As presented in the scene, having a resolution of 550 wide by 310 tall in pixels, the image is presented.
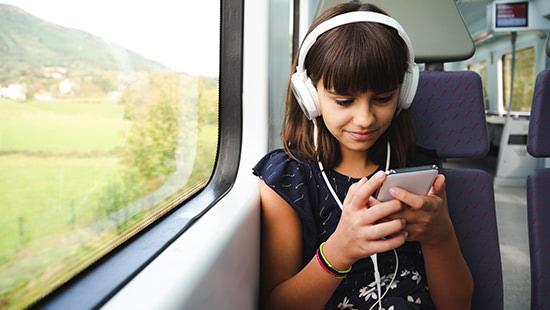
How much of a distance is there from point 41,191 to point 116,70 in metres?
0.27

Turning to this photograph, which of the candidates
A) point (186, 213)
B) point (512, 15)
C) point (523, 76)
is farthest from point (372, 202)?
point (523, 76)

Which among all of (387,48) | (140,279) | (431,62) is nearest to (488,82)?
(431,62)

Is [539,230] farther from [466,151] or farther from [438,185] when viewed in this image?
[438,185]

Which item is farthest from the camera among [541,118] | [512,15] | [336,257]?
[512,15]

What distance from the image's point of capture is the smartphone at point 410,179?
0.64 meters

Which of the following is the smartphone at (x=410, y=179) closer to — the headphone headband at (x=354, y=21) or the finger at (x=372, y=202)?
the finger at (x=372, y=202)

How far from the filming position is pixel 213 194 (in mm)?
1004

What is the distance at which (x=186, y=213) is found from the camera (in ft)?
2.54

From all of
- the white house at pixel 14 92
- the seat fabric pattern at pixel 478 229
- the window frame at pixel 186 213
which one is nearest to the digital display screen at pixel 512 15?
the seat fabric pattern at pixel 478 229

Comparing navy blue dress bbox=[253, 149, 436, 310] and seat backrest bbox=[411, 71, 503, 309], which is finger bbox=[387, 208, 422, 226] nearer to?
navy blue dress bbox=[253, 149, 436, 310]

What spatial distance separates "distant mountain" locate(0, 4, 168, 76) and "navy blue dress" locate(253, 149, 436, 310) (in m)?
0.46

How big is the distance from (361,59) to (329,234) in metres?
0.44

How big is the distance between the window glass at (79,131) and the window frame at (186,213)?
0.06 feet

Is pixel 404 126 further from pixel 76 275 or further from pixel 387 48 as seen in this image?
pixel 76 275
